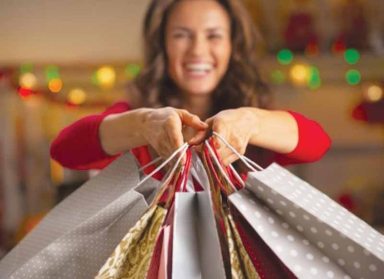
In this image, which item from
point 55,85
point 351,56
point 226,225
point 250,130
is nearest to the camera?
point 226,225

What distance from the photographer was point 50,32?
2213 mm

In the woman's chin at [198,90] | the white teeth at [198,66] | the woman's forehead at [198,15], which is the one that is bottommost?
the woman's chin at [198,90]

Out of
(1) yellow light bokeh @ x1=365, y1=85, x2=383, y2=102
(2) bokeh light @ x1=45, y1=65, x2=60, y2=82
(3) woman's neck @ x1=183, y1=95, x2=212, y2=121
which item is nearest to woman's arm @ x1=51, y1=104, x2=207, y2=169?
(3) woman's neck @ x1=183, y1=95, x2=212, y2=121

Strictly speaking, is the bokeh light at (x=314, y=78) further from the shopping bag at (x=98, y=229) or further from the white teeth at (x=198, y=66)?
the shopping bag at (x=98, y=229)

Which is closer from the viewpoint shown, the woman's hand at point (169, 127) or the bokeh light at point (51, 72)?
the woman's hand at point (169, 127)

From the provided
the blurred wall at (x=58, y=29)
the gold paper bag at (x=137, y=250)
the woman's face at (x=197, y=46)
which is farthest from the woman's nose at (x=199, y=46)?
the blurred wall at (x=58, y=29)

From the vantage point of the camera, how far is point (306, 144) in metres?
0.71

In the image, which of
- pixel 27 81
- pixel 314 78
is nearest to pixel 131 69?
pixel 27 81

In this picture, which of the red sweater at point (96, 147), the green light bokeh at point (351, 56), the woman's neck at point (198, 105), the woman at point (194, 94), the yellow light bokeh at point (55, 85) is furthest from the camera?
the yellow light bokeh at point (55, 85)

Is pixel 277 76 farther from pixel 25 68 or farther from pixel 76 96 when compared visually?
pixel 25 68

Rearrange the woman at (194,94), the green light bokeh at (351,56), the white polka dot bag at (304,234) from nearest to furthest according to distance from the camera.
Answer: the white polka dot bag at (304,234)
the woman at (194,94)
the green light bokeh at (351,56)

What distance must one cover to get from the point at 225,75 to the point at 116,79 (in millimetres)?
1352

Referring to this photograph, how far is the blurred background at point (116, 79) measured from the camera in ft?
6.91

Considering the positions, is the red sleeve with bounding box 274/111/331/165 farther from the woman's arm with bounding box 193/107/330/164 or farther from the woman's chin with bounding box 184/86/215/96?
the woman's chin with bounding box 184/86/215/96
